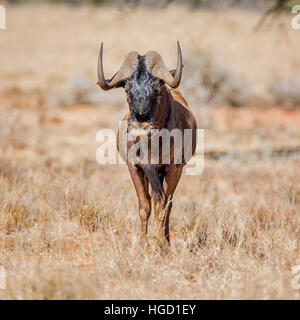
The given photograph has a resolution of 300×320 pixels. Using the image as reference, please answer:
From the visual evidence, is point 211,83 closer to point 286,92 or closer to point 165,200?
point 286,92

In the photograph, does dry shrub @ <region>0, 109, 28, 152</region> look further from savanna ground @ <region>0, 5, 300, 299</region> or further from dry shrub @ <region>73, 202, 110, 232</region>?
dry shrub @ <region>73, 202, 110, 232</region>

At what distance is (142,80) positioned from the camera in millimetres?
5211

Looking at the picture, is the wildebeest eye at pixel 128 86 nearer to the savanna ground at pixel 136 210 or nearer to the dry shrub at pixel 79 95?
the savanna ground at pixel 136 210

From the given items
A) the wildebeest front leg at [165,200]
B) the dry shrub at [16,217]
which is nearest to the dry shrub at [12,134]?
the dry shrub at [16,217]

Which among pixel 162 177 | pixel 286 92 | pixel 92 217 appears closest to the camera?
pixel 162 177

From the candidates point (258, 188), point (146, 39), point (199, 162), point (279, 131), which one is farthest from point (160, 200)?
point (146, 39)

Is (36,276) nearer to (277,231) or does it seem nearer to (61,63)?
(277,231)

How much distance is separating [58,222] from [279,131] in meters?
10.1

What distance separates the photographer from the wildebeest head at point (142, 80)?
511 cm

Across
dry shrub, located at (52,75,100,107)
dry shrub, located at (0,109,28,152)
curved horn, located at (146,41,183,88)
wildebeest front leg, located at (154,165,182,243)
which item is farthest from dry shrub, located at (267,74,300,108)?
curved horn, located at (146,41,183,88)

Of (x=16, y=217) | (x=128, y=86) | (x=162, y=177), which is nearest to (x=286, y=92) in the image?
(x=162, y=177)

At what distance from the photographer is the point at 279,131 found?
50.2 feet

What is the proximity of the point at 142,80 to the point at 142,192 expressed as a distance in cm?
133

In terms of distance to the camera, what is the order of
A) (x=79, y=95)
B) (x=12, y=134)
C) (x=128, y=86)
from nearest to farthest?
(x=128, y=86), (x=12, y=134), (x=79, y=95)
